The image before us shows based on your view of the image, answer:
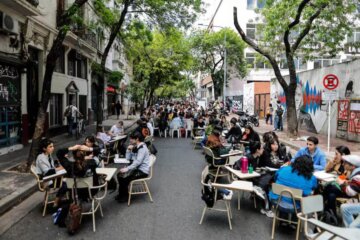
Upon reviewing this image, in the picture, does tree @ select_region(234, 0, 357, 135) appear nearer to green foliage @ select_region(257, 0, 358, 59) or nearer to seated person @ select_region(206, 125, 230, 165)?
green foliage @ select_region(257, 0, 358, 59)

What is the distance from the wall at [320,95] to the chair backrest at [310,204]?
37.7 feet

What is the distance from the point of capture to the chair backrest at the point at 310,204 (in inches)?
163

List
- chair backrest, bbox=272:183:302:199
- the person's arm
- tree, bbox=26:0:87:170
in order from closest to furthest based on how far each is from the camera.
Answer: chair backrest, bbox=272:183:302:199, the person's arm, tree, bbox=26:0:87:170

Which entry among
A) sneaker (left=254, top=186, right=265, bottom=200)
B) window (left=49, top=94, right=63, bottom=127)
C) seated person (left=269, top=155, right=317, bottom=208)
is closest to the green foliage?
sneaker (left=254, top=186, right=265, bottom=200)

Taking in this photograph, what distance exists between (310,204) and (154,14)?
1408 centimetres

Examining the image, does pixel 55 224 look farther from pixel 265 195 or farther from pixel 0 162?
pixel 0 162

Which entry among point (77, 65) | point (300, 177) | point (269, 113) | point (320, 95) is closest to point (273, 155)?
point (300, 177)

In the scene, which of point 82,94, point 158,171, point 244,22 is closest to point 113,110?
point 82,94

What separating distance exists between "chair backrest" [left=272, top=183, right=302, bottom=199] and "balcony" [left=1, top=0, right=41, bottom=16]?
1005cm

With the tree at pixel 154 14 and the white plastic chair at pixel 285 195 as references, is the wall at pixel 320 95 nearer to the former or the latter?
the tree at pixel 154 14

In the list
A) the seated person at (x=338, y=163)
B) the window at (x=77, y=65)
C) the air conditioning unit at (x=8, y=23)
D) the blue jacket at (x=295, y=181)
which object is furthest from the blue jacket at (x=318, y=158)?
the window at (x=77, y=65)

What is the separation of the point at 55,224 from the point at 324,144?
12330 millimetres

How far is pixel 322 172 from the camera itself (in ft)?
20.1

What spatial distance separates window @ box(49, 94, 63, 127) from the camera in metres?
16.1
